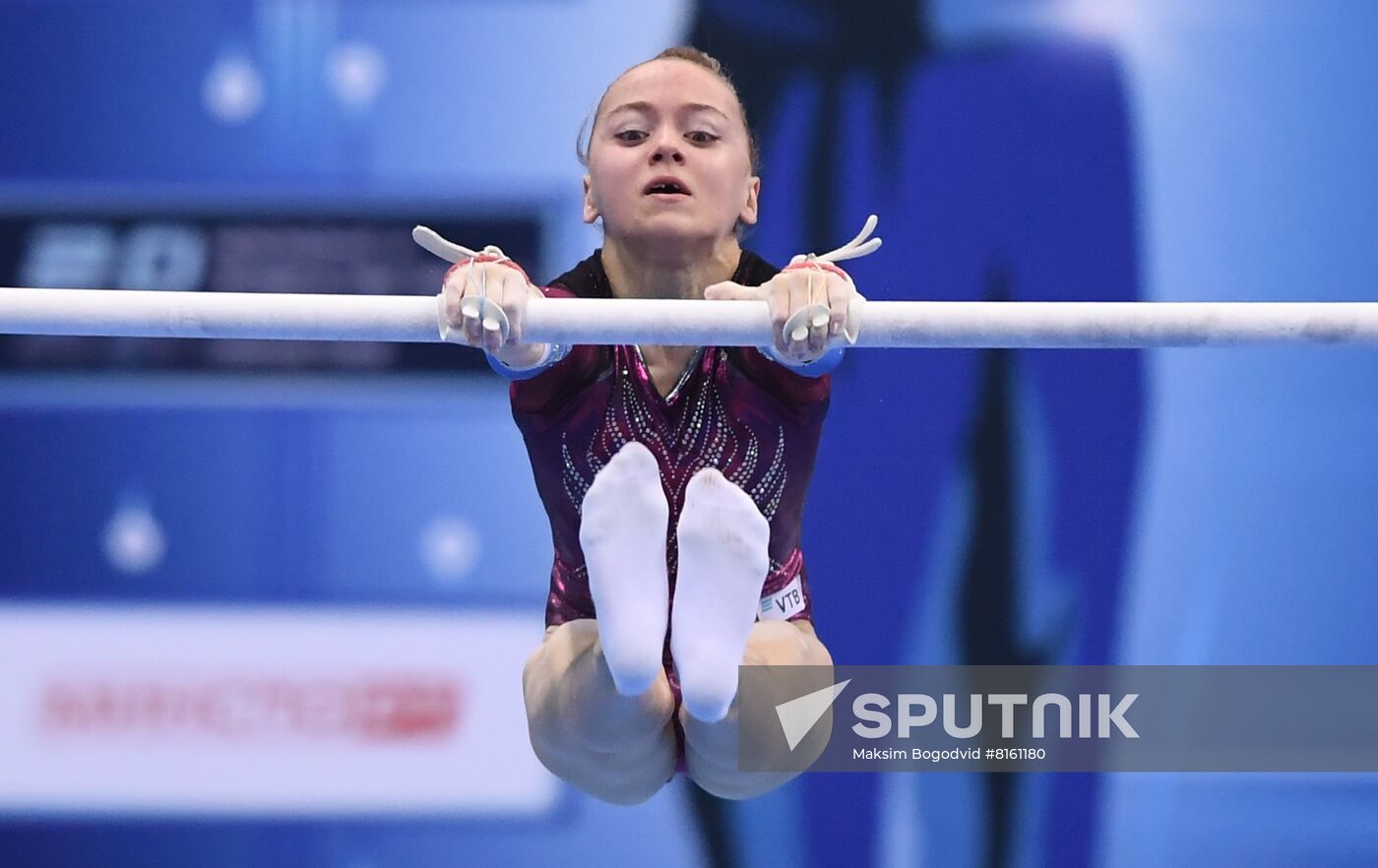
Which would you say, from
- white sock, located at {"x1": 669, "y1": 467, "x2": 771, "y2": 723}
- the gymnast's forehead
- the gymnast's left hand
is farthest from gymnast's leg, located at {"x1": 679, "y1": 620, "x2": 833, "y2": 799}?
the gymnast's forehead

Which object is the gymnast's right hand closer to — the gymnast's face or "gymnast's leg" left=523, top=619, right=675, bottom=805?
the gymnast's face

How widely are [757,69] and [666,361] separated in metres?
1.37

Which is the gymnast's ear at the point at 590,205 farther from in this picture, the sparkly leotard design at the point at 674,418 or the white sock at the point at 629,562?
the white sock at the point at 629,562

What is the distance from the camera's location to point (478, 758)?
3254 millimetres

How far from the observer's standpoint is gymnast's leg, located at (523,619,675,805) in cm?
197

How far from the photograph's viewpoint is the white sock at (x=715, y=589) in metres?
1.86

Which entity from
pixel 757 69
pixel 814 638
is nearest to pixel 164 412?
pixel 757 69

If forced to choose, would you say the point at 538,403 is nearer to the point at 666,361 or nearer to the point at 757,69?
the point at 666,361

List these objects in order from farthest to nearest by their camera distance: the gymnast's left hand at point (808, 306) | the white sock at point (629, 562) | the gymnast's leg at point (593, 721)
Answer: the gymnast's leg at point (593, 721) < the white sock at point (629, 562) < the gymnast's left hand at point (808, 306)

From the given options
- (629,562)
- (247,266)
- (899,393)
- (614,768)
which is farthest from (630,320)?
(247,266)

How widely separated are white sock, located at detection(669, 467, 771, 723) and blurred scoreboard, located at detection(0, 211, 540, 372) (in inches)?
58.4
